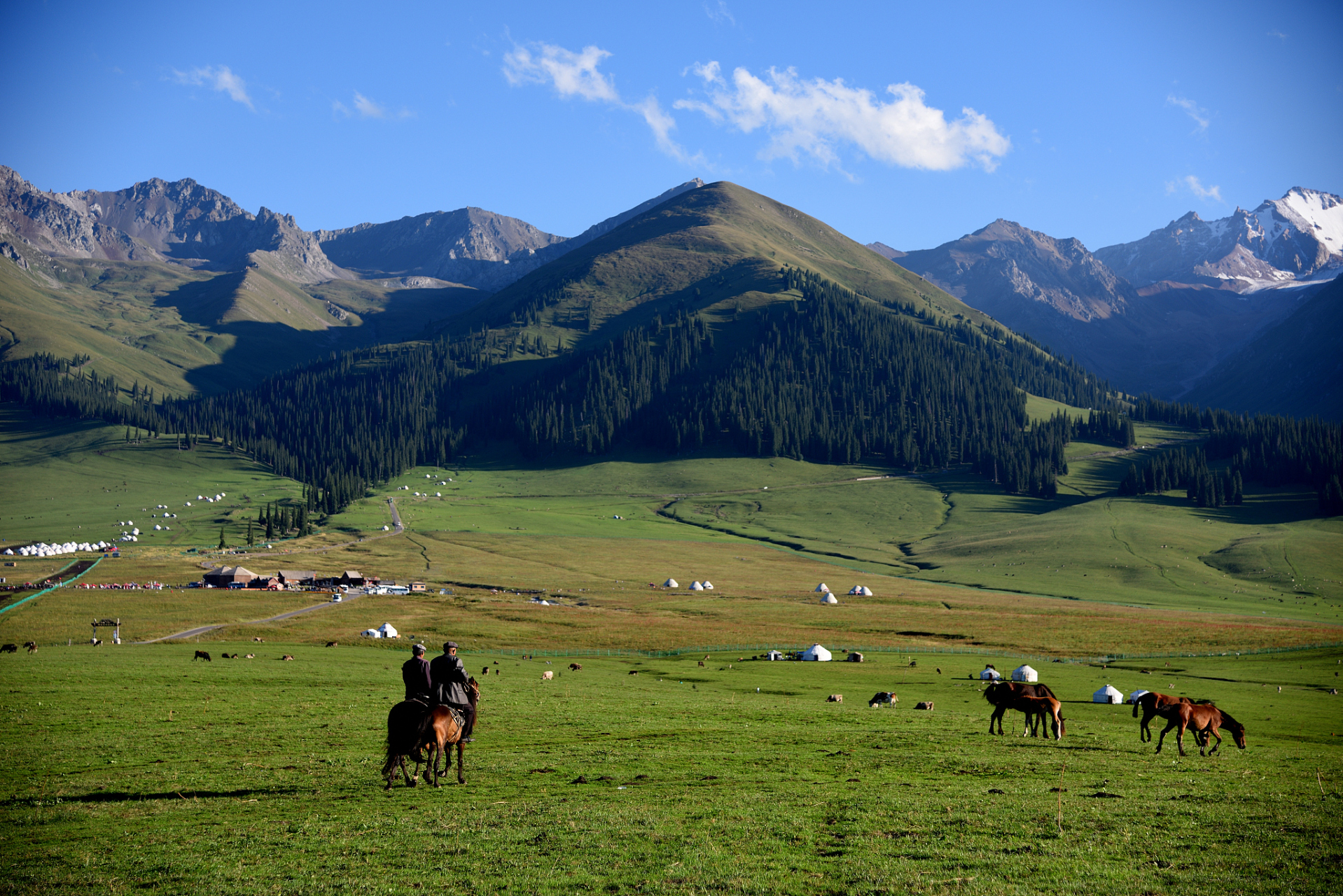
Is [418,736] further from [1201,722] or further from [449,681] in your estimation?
[1201,722]

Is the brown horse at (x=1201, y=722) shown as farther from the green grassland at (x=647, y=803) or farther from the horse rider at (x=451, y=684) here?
the horse rider at (x=451, y=684)

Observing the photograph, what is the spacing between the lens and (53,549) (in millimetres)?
172250

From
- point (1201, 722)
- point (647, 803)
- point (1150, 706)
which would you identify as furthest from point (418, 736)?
point (1150, 706)

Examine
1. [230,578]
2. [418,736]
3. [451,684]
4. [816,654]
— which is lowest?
[230,578]

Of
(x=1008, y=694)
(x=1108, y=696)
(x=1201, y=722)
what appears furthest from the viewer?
(x=1108, y=696)

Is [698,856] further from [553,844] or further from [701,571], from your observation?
[701,571]

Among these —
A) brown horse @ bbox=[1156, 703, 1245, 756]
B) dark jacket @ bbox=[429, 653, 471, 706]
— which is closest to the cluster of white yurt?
dark jacket @ bbox=[429, 653, 471, 706]

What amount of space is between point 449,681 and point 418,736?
6.67 ft

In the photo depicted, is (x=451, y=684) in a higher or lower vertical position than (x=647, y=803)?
higher

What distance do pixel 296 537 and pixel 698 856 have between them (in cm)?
19685

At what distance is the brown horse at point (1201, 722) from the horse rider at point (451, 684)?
23.4 m

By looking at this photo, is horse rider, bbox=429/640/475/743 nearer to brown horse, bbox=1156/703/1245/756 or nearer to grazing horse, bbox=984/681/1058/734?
grazing horse, bbox=984/681/1058/734

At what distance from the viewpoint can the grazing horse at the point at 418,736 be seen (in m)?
21.9

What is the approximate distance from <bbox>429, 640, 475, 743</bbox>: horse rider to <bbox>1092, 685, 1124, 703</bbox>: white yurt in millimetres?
42137
